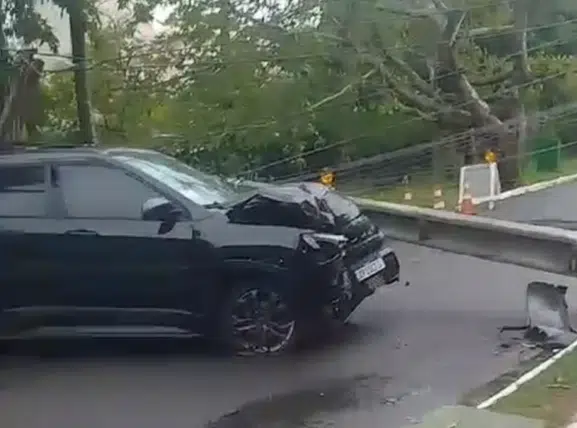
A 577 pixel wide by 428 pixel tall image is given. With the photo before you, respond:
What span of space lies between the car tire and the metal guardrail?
79.8 inches

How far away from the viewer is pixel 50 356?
27.3ft

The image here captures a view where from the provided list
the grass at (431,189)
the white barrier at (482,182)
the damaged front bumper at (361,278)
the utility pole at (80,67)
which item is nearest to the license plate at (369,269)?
the damaged front bumper at (361,278)

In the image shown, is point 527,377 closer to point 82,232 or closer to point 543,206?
point 82,232

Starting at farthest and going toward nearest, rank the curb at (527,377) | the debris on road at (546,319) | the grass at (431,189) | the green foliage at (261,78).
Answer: the green foliage at (261,78), the grass at (431,189), the debris on road at (546,319), the curb at (527,377)

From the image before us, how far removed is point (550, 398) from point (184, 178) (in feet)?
11.7

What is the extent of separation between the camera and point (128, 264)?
791 cm

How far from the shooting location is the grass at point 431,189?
2020 centimetres

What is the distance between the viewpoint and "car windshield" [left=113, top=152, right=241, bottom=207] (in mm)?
8188

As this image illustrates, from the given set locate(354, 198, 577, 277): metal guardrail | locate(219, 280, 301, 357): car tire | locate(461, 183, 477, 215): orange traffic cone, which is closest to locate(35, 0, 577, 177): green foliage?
locate(461, 183, 477, 215): orange traffic cone

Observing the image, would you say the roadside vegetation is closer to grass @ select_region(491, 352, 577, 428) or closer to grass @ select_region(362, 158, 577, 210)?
grass @ select_region(362, 158, 577, 210)

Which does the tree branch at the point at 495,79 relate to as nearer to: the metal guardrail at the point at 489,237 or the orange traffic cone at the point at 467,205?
the orange traffic cone at the point at 467,205

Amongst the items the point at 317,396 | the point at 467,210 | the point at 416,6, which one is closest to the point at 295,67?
the point at 416,6

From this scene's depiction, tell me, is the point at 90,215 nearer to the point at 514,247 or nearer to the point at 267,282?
the point at 267,282

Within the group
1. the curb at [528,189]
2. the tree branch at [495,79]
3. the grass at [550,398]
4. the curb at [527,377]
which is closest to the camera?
the grass at [550,398]
